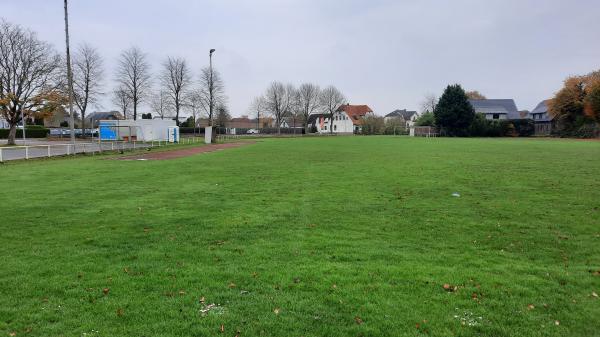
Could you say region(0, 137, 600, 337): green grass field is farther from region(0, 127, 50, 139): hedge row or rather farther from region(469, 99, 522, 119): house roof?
region(469, 99, 522, 119): house roof

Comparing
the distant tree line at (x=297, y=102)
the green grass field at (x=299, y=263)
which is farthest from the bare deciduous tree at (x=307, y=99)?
the green grass field at (x=299, y=263)

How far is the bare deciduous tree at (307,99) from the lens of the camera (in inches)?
4751

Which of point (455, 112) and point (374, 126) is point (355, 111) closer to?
point (374, 126)

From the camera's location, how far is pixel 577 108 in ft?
227

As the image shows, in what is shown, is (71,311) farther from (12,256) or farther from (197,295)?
(12,256)

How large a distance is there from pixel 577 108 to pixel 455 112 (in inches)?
780

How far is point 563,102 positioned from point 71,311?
8305 centimetres

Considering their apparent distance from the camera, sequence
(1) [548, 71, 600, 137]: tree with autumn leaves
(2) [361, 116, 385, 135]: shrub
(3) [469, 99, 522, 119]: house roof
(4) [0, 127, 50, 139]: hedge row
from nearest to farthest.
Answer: (1) [548, 71, 600, 137]: tree with autumn leaves → (4) [0, 127, 50, 139]: hedge row → (3) [469, 99, 522, 119]: house roof → (2) [361, 116, 385, 135]: shrub

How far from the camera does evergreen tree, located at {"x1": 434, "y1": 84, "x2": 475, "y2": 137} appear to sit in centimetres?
7800

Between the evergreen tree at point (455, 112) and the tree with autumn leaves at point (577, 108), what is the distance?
14.3m

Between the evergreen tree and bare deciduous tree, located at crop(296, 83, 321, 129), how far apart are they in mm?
48154

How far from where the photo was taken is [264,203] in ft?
35.1

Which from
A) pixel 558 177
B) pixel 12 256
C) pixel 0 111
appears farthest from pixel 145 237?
pixel 0 111

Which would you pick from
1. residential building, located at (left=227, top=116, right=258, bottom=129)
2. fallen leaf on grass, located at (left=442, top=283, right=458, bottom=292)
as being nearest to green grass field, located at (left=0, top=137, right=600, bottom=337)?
fallen leaf on grass, located at (left=442, top=283, right=458, bottom=292)
